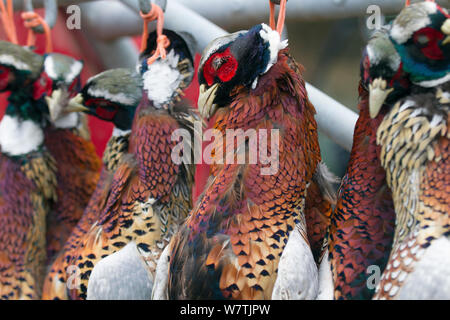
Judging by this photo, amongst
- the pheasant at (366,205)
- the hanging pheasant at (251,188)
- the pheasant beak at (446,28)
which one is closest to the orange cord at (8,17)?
the hanging pheasant at (251,188)

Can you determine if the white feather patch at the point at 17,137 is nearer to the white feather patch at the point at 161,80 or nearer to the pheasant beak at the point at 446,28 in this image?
the white feather patch at the point at 161,80

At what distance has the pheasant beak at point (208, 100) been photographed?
777mm

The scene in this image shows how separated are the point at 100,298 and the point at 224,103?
1.16 ft

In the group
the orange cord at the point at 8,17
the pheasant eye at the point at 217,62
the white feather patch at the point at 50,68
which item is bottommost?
the pheasant eye at the point at 217,62

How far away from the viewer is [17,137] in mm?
1050

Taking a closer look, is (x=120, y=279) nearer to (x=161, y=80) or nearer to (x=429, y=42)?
(x=161, y=80)

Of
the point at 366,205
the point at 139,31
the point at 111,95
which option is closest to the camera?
the point at 366,205

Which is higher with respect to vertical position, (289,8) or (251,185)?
(289,8)

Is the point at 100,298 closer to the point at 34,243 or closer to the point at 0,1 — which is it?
the point at 34,243

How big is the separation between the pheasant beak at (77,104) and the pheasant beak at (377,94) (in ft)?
1.76

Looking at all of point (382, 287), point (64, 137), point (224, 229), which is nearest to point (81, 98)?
point (64, 137)

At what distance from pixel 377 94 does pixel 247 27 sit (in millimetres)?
484

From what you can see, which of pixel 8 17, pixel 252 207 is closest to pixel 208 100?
pixel 252 207

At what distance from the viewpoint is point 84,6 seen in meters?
1.30
